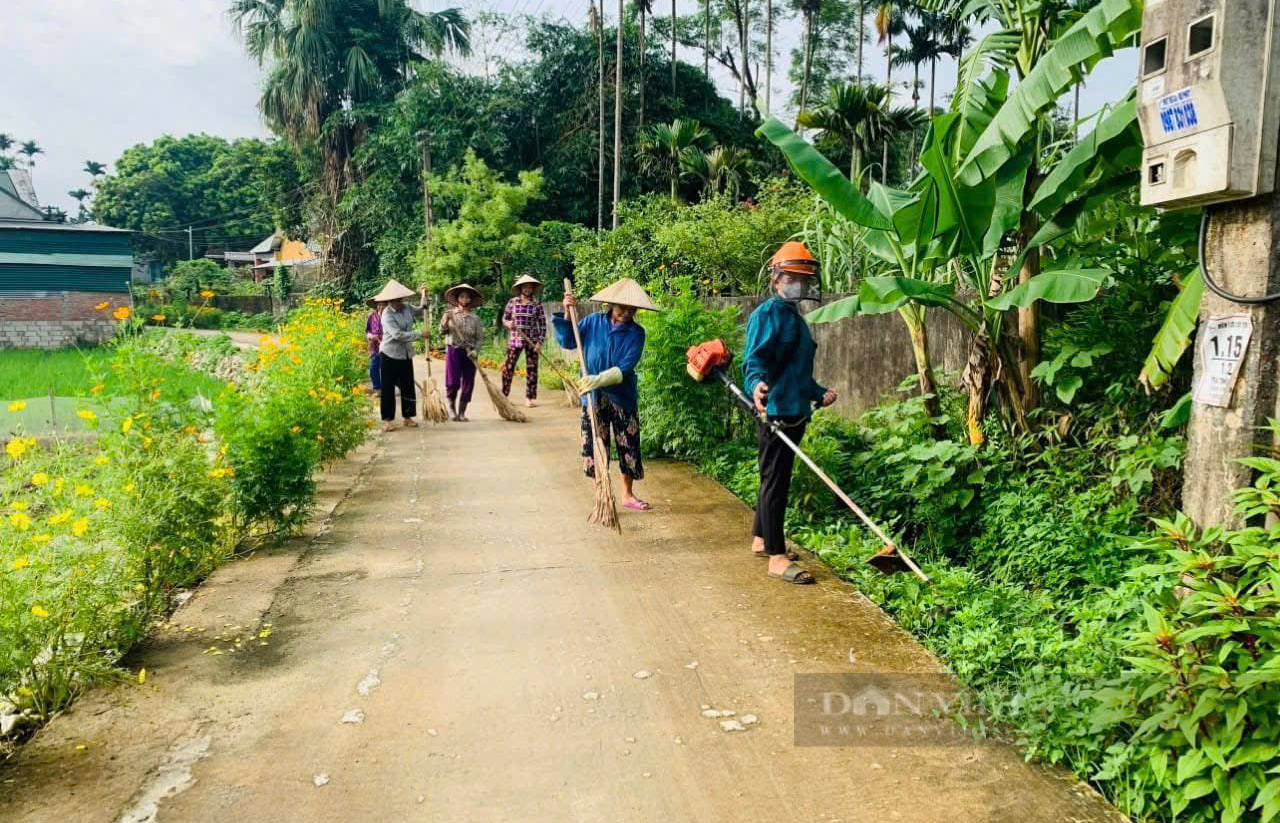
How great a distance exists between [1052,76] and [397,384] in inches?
311

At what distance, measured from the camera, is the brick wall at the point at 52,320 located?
28.4 m

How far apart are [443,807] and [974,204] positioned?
4275 mm

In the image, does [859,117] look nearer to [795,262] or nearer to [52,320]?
[795,262]

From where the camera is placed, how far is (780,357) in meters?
5.10

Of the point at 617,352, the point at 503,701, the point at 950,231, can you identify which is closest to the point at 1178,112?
the point at 950,231

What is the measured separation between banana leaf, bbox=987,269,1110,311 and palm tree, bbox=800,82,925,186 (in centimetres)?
1188

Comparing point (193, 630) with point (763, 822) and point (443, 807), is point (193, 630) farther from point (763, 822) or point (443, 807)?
point (763, 822)

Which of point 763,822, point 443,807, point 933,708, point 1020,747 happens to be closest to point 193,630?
point 443,807

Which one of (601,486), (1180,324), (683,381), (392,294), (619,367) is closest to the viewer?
(1180,324)

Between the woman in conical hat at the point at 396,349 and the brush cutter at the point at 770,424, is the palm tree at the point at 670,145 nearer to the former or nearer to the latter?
the woman in conical hat at the point at 396,349

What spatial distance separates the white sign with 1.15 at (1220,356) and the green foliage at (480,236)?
2010cm

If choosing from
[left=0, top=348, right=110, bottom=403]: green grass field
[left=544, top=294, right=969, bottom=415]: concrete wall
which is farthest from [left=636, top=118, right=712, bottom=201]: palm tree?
[left=544, top=294, right=969, bottom=415]: concrete wall

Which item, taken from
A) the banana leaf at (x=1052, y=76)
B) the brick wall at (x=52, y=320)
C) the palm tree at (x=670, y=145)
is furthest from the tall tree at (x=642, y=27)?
the banana leaf at (x=1052, y=76)

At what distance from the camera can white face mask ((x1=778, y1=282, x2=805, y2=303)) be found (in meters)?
5.10
